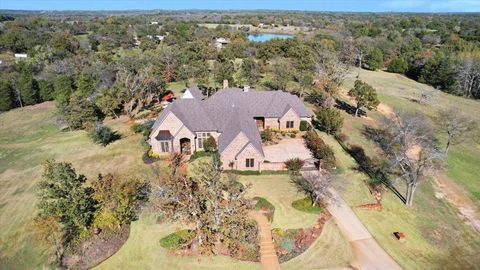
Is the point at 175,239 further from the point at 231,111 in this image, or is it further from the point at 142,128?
the point at 142,128

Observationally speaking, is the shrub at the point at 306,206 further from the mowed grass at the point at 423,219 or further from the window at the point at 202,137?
the window at the point at 202,137

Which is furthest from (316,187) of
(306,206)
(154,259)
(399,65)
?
(399,65)

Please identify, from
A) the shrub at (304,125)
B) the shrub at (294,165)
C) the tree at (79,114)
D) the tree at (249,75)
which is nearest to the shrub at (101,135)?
the tree at (79,114)

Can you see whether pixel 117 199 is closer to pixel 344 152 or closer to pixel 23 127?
pixel 344 152

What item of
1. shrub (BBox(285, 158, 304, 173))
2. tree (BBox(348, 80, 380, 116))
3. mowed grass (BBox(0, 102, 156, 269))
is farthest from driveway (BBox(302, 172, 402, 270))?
tree (BBox(348, 80, 380, 116))

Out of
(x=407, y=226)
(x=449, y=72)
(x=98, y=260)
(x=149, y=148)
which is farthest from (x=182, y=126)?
(x=449, y=72)

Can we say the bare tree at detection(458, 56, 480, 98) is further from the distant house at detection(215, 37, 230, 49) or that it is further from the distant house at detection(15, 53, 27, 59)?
the distant house at detection(15, 53, 27, 59)

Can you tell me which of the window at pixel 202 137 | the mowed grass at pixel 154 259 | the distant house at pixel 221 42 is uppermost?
the distant house at pixel 221 42
